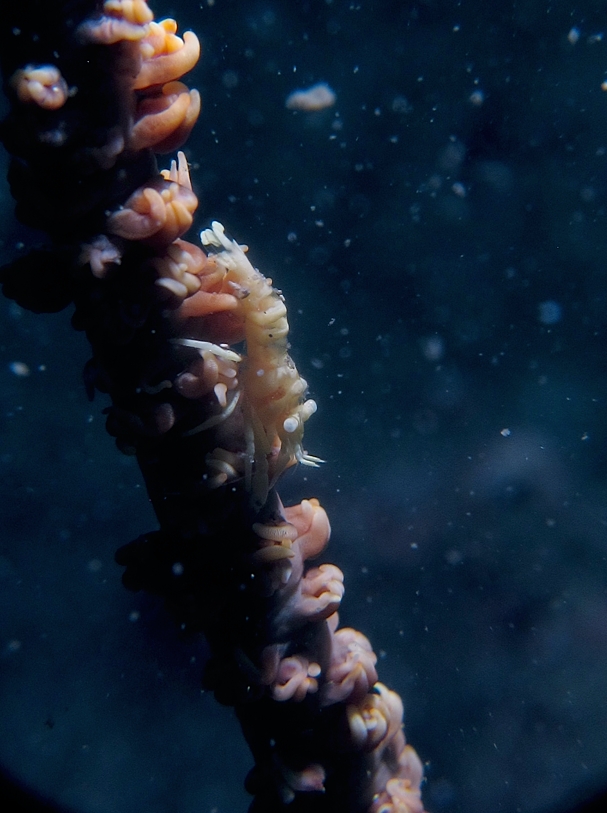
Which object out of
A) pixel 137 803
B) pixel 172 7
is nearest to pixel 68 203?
pixel 172 7

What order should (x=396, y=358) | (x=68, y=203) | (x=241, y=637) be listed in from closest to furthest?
(x=68, y=203)
(x=241, y=637)
(x=396, y=358)

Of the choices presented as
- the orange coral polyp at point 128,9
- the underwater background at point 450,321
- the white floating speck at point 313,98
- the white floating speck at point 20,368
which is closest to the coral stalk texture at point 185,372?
the orange coral polyp at point 128,9

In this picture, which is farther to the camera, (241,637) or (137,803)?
(137,803)

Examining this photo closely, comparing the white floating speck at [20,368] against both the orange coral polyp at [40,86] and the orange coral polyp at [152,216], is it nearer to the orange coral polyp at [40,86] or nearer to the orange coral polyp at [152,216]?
the orange coral polyp at [152,216]

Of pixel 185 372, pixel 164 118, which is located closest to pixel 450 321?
pixel 185 372

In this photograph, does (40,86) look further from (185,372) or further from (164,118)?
(185,372)

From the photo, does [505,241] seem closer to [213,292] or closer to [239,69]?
[239,69]
